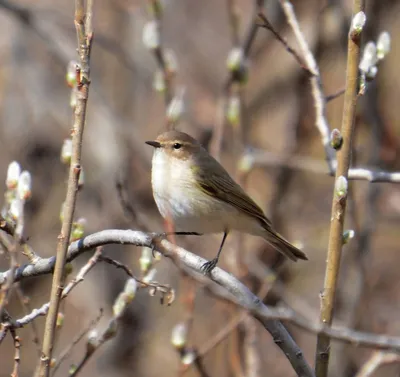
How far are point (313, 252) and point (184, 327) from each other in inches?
155

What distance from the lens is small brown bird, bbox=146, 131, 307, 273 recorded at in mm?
3559

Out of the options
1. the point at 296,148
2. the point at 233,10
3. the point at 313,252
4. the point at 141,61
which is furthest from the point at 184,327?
the point at 141,61

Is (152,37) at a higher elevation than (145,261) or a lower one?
higher

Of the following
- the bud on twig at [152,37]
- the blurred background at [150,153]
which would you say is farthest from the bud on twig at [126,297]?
the blurred background at [150,153]

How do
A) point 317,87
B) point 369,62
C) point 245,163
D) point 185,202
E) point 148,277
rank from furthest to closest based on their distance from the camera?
point 245,163 → point 185,202 → point 317,87 → point 369,62 → point 148,277

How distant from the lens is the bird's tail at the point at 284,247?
3.73m

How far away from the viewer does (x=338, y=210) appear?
2.06 metres

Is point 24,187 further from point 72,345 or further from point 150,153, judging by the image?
point 150,153

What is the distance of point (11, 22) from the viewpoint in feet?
23.5

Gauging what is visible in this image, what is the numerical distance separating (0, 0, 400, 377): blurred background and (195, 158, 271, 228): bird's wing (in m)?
0.92

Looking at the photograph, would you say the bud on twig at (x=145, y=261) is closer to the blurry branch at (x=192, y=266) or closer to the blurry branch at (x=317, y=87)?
the blurry branch at (x=192, y=266)

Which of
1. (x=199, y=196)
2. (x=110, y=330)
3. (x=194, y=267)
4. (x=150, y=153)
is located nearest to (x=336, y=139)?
(x=194, y=267)

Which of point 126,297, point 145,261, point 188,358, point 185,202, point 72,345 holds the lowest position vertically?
point 188,358

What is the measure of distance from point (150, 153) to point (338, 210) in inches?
159
